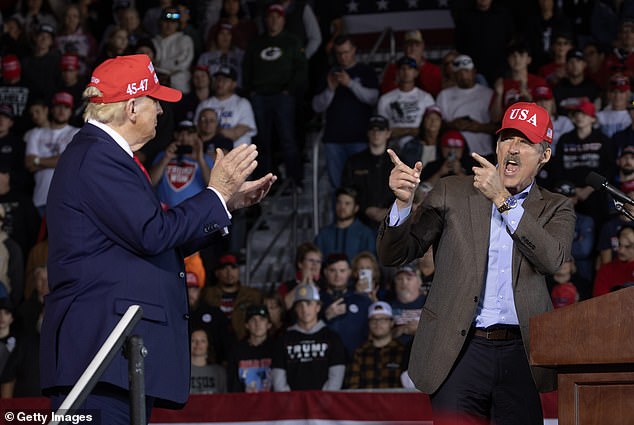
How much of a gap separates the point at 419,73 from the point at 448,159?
185cm

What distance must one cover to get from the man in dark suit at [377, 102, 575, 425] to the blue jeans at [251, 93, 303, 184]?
683cm

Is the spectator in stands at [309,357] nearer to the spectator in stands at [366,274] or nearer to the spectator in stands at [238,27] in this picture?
the spectator in stands at [366,274]

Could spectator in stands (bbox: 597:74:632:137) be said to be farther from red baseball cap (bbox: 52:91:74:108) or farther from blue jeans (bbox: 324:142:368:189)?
red baseball cap (bbox: 52:91:74:108)

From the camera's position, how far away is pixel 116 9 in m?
13.4

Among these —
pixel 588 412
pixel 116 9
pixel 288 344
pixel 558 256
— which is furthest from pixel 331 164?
pixel 588 412

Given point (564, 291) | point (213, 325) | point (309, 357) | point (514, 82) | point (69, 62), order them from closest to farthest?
1. point (309, 357)
2. point (564, 291)
3. point (213, 325)
4. point (514, 82)
5. point (69, 62)

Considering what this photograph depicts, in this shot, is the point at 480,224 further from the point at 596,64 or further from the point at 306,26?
the point at 306,26

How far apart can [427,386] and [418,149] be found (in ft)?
20.1

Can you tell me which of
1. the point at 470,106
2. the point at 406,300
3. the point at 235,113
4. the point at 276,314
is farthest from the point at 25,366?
the point at 470,106

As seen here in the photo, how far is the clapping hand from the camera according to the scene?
4.37 meters

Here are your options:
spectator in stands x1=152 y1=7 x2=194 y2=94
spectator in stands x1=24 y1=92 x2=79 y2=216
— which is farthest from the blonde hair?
spectator in stands x1=152 y1=7 x2=194 y2=94

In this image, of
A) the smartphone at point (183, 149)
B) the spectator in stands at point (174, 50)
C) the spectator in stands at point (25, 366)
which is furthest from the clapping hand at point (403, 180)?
the spectator in stands at point (174, 50)

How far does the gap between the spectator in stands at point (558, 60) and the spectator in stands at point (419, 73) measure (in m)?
1.01

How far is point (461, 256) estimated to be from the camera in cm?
449
